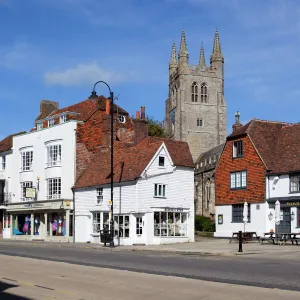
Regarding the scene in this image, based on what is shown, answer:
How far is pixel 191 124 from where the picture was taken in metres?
125

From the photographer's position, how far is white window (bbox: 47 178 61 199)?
48.1 meters

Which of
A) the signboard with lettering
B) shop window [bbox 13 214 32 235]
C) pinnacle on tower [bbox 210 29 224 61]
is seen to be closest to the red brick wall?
the signboard with lettering

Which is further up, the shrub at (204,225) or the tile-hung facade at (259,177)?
the tile-hung facade at (259,177)

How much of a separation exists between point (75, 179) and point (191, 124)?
80003 mm

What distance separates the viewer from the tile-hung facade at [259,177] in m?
42.3

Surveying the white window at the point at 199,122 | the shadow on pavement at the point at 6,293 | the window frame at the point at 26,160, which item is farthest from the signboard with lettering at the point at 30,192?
the white window at the point at 199,122

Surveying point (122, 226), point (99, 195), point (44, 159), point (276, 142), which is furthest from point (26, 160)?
point (276, 142)

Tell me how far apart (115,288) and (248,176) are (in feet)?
109

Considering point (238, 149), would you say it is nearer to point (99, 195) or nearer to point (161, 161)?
point (161, 161)

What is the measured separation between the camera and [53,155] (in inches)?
1928

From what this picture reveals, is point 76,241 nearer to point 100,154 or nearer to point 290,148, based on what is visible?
point 100,154

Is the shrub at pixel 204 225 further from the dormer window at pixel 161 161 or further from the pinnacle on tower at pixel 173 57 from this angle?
the pinnacle on tower at pixel 173 57

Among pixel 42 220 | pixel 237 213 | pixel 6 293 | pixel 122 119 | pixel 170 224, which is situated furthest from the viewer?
pixel 122 119

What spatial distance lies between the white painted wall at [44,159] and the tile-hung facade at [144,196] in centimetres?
270
